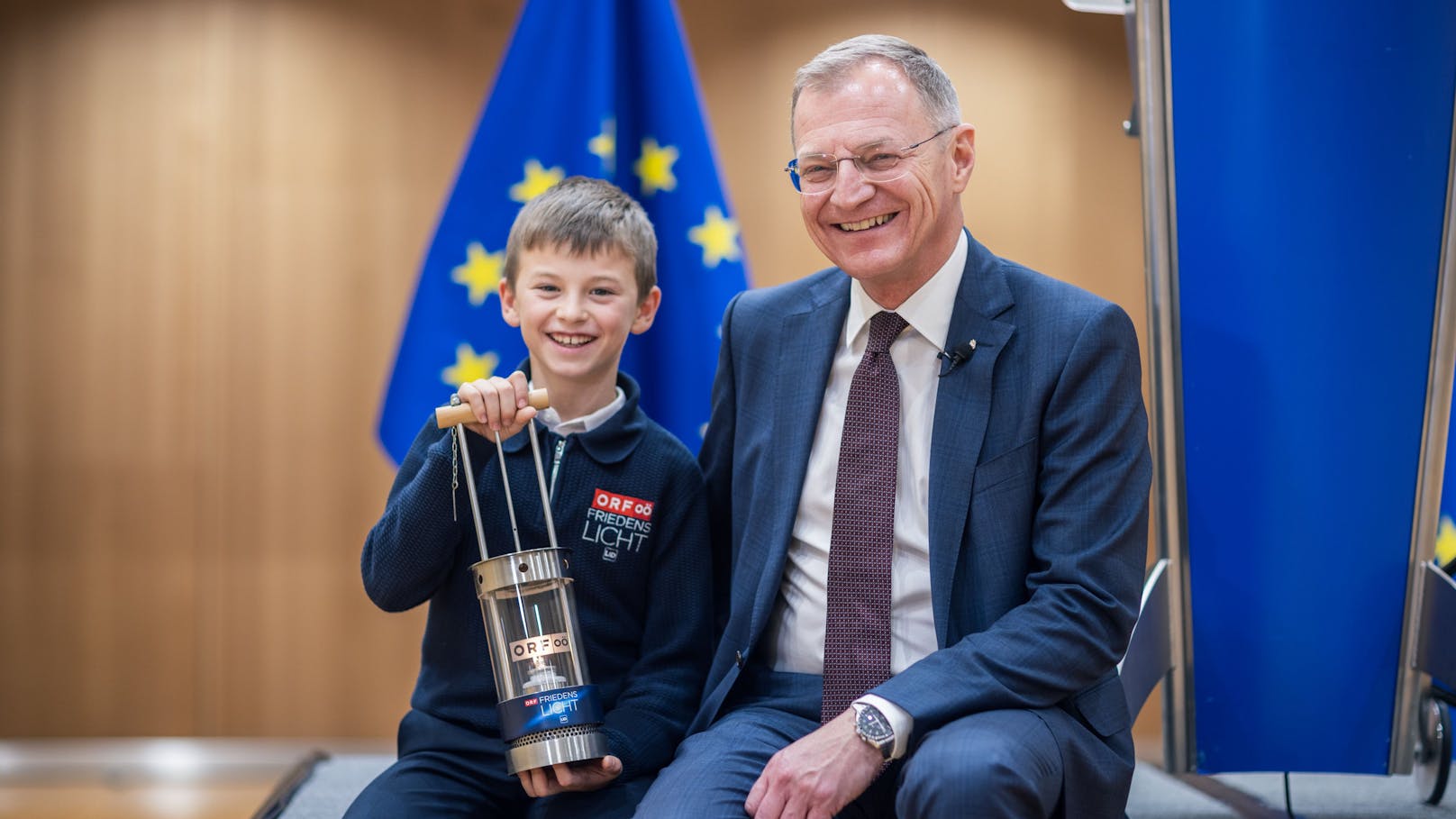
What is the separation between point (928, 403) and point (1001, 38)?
300 centimetres

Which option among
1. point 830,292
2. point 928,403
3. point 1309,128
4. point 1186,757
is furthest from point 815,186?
point 1186,757

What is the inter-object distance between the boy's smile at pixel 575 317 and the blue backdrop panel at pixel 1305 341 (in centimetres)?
111

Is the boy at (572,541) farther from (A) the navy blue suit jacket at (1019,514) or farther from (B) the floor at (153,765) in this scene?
(B) the floor at (153,765)

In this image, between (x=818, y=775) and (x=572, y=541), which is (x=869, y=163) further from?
(x=818, y=775)

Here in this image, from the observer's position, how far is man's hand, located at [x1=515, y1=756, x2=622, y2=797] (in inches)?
71.1

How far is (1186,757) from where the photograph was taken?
2.51m

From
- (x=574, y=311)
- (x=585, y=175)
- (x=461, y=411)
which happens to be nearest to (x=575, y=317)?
(x=574, y=311)

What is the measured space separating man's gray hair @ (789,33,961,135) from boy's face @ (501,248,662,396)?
1.58 ft

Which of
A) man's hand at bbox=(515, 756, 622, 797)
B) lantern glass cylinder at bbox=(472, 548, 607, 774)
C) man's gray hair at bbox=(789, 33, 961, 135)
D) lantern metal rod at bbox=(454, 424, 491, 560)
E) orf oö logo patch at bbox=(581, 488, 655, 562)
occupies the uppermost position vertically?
man's gray hair at bbox=(789, 33, 961, 135)

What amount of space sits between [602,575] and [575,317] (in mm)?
436

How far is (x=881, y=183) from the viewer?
6.34 feet

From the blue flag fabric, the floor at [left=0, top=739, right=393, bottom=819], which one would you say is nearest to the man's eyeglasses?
the blue flag fabric

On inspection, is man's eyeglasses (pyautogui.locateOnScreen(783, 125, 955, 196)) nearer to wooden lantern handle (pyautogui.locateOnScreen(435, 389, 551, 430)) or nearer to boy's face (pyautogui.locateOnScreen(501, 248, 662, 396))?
boy's face (pyautogui.locateOnScreen(501, 248, 662, 396))

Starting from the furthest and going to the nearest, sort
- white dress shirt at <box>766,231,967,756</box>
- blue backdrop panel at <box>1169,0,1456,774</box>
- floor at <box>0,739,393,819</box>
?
floor at <box>0,739,393,819</box>
blue backdrop panel at <box>1169,0,1456,774</box>
white dress shirt at <box>766,231,967,756</box>
